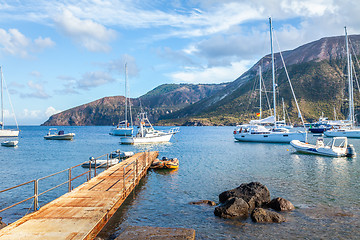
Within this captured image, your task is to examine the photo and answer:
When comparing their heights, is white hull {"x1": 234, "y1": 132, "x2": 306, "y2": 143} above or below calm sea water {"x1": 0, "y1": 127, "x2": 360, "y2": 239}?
above

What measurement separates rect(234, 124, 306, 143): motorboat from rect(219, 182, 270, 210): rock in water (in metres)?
43.3

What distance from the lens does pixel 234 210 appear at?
569 inches

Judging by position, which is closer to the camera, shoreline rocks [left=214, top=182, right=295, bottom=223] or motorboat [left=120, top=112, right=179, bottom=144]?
shoreline rocks [left=214, top=182, right=295, bottom=223]

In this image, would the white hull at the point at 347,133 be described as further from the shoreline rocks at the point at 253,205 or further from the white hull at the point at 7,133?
the white hull at the point at 7,133

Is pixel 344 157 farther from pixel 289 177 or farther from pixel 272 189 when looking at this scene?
pixel 272 189

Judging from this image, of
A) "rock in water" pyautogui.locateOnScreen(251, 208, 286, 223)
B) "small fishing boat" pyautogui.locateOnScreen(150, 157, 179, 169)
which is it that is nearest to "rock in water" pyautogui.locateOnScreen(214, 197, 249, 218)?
"rock in water" pyautogui.locateOnScreen(251, 208, 286, 223)

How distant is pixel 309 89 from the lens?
18175 centimetres

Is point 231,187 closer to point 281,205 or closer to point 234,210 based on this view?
point 281,205

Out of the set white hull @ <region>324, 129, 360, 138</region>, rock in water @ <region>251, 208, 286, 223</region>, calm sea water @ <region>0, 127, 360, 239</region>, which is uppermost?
white hull @ <region>324, 129, 360, 138</region>

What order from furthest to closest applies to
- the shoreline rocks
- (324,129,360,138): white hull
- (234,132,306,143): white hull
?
(324,129,360,138): white hull → (234,132,306,143): white hull → the shoreline rocks

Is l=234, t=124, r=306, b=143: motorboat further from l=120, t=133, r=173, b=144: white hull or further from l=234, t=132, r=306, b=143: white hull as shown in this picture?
l=120, t=133, r=173, b=144: white hull

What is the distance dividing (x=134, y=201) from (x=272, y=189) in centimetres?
971

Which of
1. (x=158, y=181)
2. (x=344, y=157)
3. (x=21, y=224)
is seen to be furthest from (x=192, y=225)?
(x=344, y=157)

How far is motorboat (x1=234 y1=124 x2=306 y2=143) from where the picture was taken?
59244mm
